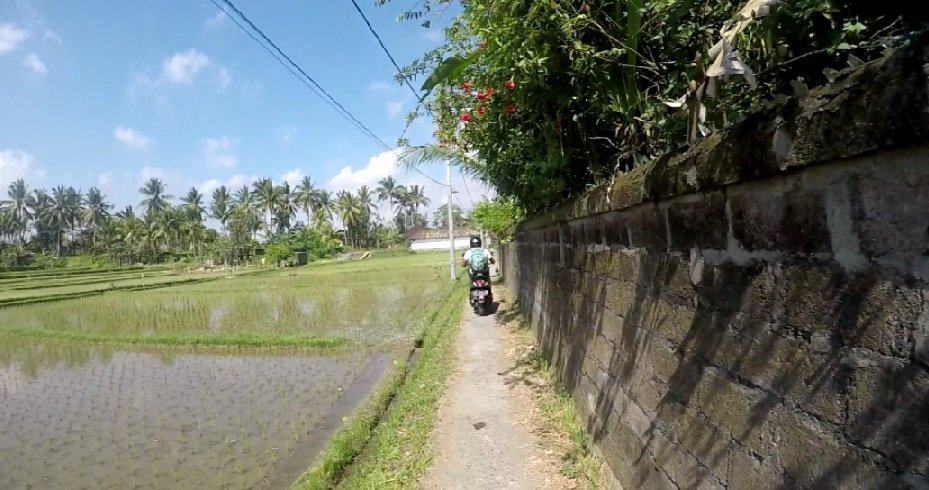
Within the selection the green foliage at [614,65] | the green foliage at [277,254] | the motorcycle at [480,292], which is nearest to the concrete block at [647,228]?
the green foliage at [614,65]

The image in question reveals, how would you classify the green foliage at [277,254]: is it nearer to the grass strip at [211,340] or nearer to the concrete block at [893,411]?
the grass strip at [211,340]

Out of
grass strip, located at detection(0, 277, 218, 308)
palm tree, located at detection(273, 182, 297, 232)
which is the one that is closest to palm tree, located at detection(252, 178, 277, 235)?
palm tree, located at detection(273, 182, 297, 232)

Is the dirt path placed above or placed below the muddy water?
above

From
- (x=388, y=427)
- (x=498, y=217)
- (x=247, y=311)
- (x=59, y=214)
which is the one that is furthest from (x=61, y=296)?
(x=59, y=214)

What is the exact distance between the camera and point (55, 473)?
5.71 m

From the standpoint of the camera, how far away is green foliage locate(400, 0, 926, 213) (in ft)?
5.56

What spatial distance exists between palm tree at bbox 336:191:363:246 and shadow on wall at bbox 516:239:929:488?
73.8 meters

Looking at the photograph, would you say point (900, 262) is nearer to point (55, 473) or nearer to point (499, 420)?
point (499, 420)

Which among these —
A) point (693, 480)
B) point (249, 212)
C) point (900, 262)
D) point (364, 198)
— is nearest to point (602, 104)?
point (693, 480)

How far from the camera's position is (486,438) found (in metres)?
4.36

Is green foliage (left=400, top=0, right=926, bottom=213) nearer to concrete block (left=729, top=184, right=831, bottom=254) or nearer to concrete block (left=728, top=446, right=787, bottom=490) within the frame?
concrete block (left=729, top=184, right=831, bottom=254)

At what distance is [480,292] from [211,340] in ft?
20.4

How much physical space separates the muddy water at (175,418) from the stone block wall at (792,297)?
3909 mm

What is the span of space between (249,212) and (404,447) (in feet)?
231
